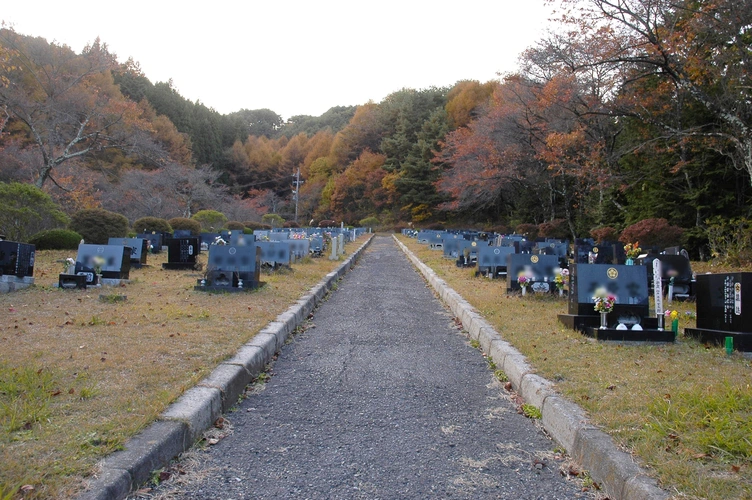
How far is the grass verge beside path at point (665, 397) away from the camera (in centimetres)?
276

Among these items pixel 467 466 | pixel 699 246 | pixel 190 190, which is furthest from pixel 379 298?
pixel 190 190

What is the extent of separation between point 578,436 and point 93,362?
3662 mm

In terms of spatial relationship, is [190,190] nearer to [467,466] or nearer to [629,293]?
[629,293]

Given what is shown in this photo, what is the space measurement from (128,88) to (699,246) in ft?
161

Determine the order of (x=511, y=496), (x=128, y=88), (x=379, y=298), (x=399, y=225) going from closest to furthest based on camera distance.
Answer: (x=511, y=496), (x=379, y=298), (x=128, y=88), (x=399, y=225)

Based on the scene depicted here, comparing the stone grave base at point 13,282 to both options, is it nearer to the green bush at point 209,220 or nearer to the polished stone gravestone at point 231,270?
the polished stone gravestone at point 231,270

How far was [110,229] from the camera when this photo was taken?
1673cm

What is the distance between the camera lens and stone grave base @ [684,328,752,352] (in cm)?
535

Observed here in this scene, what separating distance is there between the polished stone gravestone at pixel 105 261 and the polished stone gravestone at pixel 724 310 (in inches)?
343

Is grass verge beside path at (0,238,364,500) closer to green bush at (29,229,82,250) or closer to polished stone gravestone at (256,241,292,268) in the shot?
polished stone gravestone at (256,241,292,268)

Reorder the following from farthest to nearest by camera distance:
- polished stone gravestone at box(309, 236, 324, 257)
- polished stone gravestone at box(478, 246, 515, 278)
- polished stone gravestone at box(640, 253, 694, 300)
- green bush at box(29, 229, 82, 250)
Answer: polished stone gravestone at box(309, 236, 324, 257), green bush at box(29, 229, 82, 250), polished stone gravestone at box(478, 246, 515, 278), polished stone gravestone at box(640, 253, 694, 300)

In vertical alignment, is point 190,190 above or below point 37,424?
above

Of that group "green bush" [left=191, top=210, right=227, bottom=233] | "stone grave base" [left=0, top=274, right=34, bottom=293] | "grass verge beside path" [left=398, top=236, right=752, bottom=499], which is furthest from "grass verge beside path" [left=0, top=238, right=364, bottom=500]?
"green bush" [left=191, top=210, right=227, bottom=233]

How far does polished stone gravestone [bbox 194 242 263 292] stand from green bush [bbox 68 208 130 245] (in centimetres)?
870
